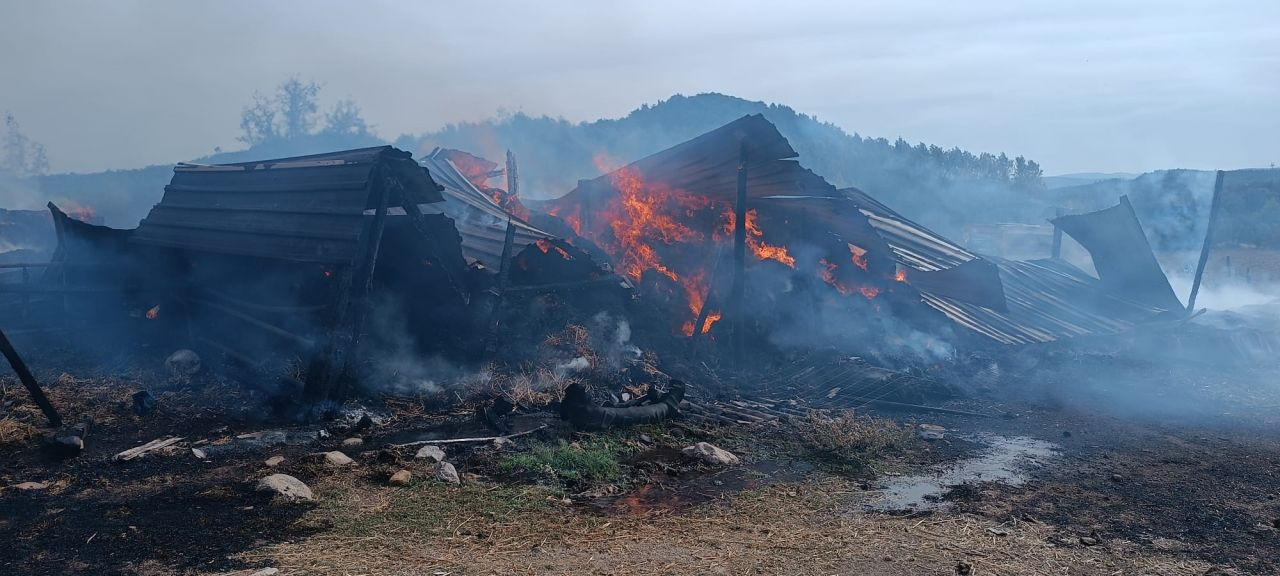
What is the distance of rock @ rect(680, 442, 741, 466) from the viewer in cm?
851

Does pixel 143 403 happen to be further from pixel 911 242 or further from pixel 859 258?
pixel 911 242

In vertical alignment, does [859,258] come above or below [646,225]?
Answer: below

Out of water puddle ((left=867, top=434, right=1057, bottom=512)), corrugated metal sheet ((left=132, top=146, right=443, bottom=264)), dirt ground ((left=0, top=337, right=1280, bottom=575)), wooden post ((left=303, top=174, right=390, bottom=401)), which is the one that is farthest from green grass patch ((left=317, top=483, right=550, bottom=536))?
corrugated metal sheet ((left=132, top=146, right=443, bottom=264))

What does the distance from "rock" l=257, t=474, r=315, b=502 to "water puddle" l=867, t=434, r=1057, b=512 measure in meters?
5.56

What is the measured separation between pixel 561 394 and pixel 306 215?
15.7 ft

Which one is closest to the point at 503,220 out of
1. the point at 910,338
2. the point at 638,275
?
the point at 638,275

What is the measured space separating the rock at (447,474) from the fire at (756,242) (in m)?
9.57

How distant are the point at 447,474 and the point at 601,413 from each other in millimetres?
2478

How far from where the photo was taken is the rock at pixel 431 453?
810 centimetres

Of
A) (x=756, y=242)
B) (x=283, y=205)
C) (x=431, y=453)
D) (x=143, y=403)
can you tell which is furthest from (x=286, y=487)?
(x=756, y=242)

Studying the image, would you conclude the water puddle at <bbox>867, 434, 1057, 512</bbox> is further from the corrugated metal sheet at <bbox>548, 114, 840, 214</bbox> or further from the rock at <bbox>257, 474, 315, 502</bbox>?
the corrugated metal sheet at <bbox>548, 114, 840, 214</bbox>

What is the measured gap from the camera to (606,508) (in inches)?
273

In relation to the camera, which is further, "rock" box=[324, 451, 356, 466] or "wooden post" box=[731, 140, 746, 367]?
"wooden post" box=[731, 140, 746, 367]

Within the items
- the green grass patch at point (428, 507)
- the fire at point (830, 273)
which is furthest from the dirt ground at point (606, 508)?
the fire at point (830, 273)
